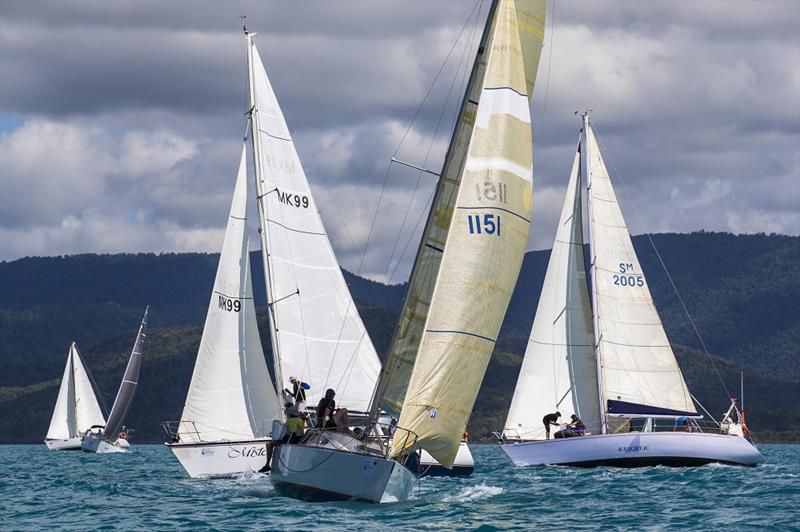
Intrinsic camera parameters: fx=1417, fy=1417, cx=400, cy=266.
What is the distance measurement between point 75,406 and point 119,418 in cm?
1822

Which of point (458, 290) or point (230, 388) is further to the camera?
point (230, 388)

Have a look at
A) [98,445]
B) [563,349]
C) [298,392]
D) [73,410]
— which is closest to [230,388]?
[298,392]

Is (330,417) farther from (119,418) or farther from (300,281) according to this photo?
(119,418)

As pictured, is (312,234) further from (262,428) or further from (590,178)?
(590,178)

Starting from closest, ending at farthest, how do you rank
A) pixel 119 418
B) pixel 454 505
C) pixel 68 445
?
pixel 454 505
pixel 119 418
pixel 68 445

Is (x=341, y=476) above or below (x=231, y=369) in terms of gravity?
below

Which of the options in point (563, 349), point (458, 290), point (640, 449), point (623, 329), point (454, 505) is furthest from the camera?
point (563, 349)

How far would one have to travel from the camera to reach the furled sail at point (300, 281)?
42.1 metres

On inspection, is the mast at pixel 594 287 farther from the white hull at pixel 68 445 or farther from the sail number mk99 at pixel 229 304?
the white hull at pixel 68 445

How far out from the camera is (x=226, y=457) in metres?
40.9

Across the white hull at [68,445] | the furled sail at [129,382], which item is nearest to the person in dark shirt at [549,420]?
the furled sail at [129,382]

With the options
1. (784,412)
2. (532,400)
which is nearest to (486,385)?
(784,412)

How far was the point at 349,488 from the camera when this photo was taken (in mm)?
28719

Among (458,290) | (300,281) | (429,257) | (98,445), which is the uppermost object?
(300,281)
